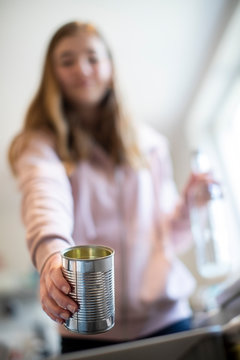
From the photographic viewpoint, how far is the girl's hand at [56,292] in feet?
0.89

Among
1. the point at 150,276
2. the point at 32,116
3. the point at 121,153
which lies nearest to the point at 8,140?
the point at 32,116

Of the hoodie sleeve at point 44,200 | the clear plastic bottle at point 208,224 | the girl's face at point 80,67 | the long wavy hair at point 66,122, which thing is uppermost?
the girl's face at point 80,67

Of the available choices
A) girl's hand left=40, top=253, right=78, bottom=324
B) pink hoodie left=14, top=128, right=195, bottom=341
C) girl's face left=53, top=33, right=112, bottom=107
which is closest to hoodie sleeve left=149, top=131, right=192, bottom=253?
pink hoodie left=14, top=128, right=195, bottom=341

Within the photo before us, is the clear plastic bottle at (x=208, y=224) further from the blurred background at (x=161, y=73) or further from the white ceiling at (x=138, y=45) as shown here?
the white ceiling at (x=138, y=45)

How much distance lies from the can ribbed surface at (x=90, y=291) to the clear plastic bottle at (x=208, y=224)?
0.28 metres

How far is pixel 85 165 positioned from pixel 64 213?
128 millimetres

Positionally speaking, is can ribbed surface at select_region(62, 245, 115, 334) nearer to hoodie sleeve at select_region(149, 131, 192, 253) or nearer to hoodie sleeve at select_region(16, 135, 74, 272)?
hoodie sleeve at select_region(16, 135, 74, 272)

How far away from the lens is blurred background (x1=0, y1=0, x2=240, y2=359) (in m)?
0.51

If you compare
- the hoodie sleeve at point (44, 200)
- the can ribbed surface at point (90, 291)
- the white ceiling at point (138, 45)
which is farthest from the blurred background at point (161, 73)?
the can ribbed surface at point (90, 291)

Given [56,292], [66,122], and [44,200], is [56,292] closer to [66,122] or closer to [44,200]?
[44,200]

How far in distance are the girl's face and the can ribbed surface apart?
0.25 m

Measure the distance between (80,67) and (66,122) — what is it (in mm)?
73

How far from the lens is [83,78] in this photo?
42cm

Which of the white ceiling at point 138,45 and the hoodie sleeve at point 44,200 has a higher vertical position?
the white ceiling at point 138,45
